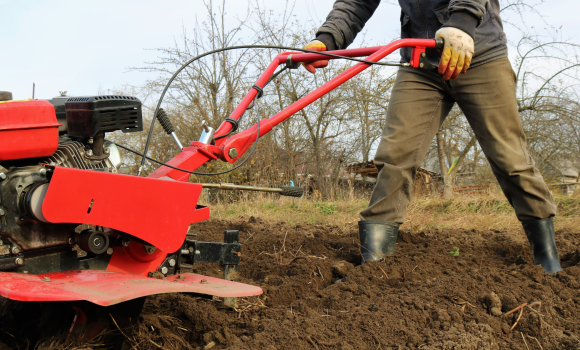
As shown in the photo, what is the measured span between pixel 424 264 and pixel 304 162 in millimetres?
9321

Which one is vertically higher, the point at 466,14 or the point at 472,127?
the point at 466,14

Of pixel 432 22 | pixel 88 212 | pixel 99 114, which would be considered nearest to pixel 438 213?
pixel 432 22

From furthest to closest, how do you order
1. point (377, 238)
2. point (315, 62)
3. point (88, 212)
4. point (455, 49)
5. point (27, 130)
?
point (315, 62) → point (377, 238) → point (455, 49) → point (27, 130) → point (88, 212)

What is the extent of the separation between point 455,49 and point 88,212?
5.97ft

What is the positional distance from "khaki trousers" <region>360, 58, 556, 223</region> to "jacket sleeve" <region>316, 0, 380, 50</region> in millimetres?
426

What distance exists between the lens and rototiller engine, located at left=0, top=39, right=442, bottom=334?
1488 mm

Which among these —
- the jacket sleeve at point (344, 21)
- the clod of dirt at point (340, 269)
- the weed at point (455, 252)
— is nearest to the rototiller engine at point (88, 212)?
the clod of dirt at point (340, 269)

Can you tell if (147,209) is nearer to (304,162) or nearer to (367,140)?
(304,162)

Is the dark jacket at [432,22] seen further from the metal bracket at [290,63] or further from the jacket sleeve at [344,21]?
the metal bracket at [290,63]

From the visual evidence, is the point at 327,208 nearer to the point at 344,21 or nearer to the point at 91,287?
the point at 344,21

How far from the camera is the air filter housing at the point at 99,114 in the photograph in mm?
1820

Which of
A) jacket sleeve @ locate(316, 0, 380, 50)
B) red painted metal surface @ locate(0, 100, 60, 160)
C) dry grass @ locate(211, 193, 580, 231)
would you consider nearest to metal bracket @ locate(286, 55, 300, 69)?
jacket sleeve @ locate(316, 0, 380, 50)

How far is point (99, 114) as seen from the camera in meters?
1.83

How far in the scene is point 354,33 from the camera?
2967 millimetres
